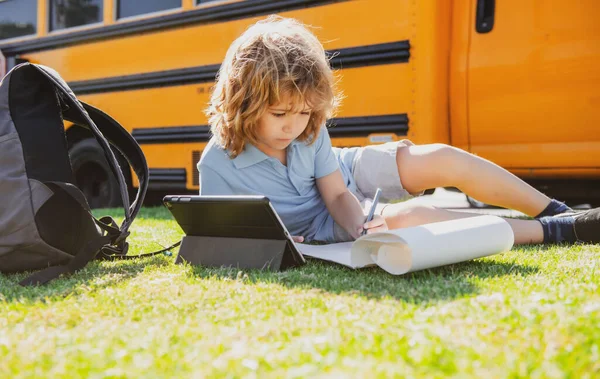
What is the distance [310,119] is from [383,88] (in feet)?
3.16

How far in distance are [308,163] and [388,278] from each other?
0.58m

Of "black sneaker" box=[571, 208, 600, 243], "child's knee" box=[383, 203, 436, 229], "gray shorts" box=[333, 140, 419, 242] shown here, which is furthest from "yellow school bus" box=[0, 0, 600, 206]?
"child's knee" box=[383, 203, 436, 229]

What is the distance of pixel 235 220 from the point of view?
139 cm

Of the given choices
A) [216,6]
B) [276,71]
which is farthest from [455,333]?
[216,6]

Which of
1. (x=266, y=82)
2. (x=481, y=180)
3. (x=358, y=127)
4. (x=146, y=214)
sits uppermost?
(x=266, y=82)

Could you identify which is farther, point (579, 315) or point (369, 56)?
point (369, 56)

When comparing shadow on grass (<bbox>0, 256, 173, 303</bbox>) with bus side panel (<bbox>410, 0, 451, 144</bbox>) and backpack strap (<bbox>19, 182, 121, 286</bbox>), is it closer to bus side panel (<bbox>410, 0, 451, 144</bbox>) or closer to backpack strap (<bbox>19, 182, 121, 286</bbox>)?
backpack strap (<bbox>19, 182, 121, 286</bbox>)

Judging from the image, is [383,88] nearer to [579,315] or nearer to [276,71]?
[276,71]

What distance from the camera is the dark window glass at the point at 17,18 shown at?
3.75m

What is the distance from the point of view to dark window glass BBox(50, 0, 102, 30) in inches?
137

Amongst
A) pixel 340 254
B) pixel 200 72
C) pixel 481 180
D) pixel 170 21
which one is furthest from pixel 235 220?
pixel 170 21

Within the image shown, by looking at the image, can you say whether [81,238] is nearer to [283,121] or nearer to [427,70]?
[283,121]

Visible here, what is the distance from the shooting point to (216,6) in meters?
2.99

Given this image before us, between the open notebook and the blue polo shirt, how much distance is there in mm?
365
